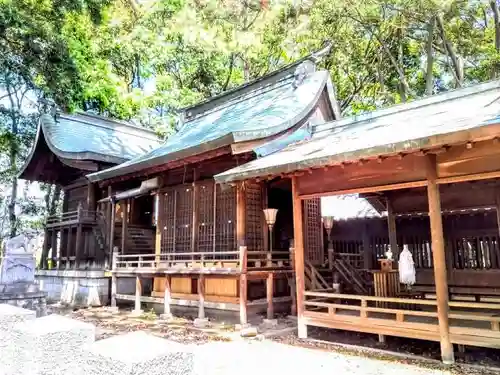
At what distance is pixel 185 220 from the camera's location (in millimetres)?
11328

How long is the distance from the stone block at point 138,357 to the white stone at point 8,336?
1.92 meters

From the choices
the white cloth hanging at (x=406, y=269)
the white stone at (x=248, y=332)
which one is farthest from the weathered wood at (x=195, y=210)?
the white cloth hanging at (x=406, y=269)

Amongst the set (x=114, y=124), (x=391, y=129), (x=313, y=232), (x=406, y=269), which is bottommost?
(x=406, y=269)

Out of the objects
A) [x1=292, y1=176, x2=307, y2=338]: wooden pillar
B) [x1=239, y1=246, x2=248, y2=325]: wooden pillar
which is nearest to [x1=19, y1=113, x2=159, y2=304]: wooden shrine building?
[x1=239, y1=246, x2=248, y2=325]: wooden pillar

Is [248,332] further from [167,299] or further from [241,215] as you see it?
[167,299]

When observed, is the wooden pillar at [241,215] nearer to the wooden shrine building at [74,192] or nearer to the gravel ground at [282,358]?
the gravel ground at [282,358]

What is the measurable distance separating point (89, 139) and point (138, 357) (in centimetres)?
1656

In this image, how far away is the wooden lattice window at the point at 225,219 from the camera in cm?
998

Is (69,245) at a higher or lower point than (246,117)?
lower

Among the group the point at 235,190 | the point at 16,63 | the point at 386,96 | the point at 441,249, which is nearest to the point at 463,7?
the point at 386,96

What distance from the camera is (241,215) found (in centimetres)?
930

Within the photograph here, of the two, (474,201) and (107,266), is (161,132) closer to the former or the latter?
(107,266)

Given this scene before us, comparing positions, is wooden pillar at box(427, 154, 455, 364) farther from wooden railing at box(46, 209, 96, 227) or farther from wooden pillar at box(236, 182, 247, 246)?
wooden railing at box(46, 209, 96, 227)

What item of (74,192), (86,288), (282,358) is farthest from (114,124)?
(282,358)
